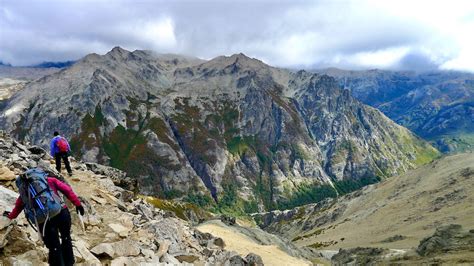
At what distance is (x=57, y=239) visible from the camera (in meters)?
15.0

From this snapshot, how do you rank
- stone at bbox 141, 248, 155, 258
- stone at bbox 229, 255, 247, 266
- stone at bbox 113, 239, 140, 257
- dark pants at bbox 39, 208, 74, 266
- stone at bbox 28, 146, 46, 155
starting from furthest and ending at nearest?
1. stone at bbox 28, 146, 46, 155
2. stone at bbox 229, 255, 247, 266
3. stone at bbox 141, 248, 155, 258
4. stone at bbox 113, 239, 140, 257
5. dark pants at bbox 39, 208, 74, 266

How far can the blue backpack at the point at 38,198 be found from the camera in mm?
14625

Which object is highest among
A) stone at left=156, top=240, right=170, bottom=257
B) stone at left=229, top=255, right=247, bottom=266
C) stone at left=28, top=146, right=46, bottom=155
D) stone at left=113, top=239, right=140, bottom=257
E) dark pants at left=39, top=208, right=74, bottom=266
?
stone at left=28, top=146, right=46, bottom=155

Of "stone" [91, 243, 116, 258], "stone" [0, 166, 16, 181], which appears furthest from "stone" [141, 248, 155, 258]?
"stone" [0, 166, 16, 181]

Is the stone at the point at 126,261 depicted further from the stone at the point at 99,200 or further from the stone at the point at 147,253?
the stone at the point at 99,200

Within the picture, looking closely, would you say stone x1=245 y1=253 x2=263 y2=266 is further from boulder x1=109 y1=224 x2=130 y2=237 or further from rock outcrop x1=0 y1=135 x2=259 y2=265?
boulder x1=109 y1=224 x2=130 y2=237

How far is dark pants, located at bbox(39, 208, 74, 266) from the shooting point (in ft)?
48.8

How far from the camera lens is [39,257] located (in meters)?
16.6

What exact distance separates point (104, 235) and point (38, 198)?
8793mm

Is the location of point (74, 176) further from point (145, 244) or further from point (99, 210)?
point (145, 244)

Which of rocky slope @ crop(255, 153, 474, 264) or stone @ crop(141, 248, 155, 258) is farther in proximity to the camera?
rocky slope @ crop(255, 153, 474, 264)

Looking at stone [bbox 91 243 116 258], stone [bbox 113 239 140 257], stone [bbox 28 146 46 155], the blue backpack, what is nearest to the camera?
the blue backpack

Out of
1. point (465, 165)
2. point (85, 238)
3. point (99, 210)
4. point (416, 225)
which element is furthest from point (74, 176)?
point (465, 165)

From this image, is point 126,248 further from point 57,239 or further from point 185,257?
point 57,239
